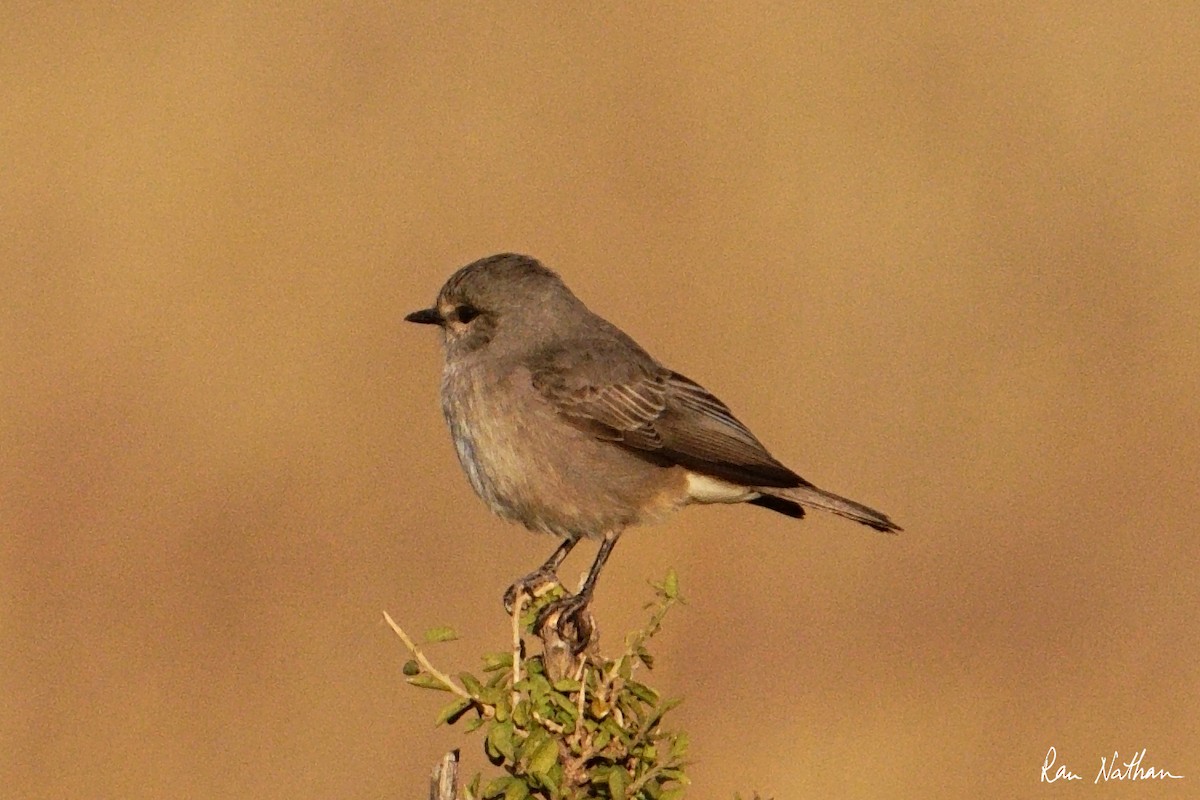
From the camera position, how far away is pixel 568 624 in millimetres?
3904

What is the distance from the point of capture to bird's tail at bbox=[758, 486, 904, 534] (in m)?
5.62

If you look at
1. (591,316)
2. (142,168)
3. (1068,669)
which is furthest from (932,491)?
(142,168)

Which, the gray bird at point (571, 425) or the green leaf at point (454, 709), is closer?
the green leaf at point (454, 709)

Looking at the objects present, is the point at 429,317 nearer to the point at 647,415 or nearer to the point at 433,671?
the point at 647,415

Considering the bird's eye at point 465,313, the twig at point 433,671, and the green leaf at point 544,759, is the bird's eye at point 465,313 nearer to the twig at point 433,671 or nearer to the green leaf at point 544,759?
the twig at point 433,671

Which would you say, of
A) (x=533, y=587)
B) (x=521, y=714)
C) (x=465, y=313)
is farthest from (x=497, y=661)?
(x=465, y=313)

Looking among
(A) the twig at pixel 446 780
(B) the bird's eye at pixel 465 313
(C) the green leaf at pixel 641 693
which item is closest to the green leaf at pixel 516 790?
(A) the twig at pixel 446 780

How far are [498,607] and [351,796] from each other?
1.26 meters

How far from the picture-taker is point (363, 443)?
8555mm

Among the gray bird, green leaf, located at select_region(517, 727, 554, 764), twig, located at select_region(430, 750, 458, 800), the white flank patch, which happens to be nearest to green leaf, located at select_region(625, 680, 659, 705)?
green leaf, located at select_region(517, 727, 554, 764)

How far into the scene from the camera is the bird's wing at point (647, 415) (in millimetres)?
5820

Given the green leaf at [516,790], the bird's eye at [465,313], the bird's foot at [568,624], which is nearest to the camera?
the green leaf at [516,790]
